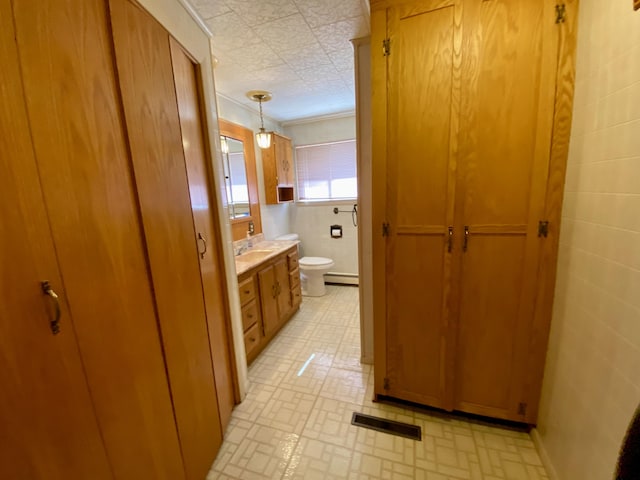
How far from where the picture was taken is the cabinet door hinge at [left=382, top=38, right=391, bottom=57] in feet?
4.55

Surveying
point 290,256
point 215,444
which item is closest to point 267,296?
point 290,256

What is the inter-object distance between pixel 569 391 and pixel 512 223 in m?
0.79

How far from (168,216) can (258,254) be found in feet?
5.29

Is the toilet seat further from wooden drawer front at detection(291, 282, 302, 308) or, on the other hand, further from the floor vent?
the floor vent

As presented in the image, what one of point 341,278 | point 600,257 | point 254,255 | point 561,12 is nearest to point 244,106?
point 254,255

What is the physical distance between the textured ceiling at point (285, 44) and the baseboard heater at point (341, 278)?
7.68 ft

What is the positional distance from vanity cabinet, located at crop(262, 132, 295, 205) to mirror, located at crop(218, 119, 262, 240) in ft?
0.65

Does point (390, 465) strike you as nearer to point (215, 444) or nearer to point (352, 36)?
point (215, 444)

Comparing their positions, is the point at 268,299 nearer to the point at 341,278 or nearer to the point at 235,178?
the point at 235,178

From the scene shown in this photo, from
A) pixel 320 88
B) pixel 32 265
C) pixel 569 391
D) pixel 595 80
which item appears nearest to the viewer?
pixel 32 265

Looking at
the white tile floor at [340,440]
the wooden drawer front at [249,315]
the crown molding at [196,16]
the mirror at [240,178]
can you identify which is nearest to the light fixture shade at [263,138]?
the mirror at [240,178]

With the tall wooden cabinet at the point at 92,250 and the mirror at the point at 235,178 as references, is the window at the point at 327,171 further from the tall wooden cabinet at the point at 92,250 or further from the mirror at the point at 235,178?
the tall wooden cabinet at the point at 92,250

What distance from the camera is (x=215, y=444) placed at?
1.48 meters

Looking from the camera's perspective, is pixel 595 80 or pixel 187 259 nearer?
pixel 595 80
